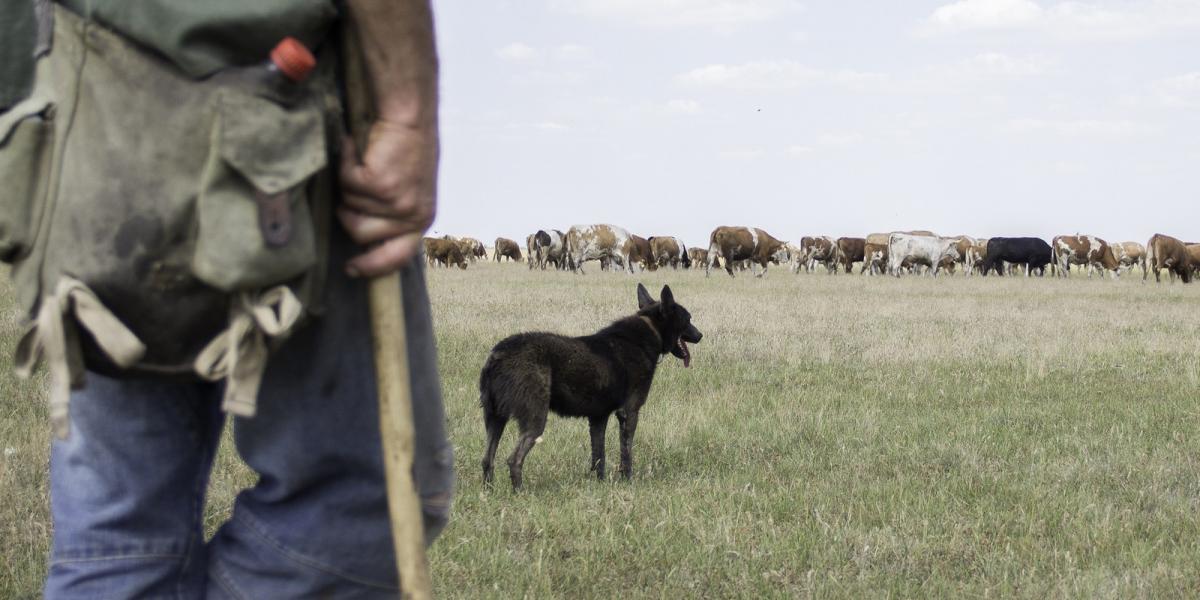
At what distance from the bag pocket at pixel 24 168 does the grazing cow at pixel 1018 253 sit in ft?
207

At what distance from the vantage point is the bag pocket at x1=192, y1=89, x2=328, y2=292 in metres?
1.72

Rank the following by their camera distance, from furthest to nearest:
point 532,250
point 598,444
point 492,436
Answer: point 532,250, point 598,444, point 492,436

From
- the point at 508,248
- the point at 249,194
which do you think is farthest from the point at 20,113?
the point at 508,248

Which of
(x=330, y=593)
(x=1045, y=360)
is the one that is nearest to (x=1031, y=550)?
(x=330, y=593)

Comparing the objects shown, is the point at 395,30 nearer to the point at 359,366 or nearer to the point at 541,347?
the point at 359,366

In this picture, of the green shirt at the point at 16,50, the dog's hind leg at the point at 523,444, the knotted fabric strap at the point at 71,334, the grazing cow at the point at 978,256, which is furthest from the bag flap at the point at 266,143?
the grazing cow at the point at 978,256

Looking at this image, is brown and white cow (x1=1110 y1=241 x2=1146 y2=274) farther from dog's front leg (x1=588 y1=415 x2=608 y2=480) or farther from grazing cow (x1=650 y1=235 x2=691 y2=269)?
dog's front leg (x1=588 y1=415 x2=608 y2=480)

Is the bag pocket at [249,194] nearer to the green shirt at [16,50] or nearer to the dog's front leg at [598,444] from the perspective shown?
the green shirt at [16,50]

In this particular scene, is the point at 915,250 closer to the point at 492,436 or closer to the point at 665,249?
the point at 665,249

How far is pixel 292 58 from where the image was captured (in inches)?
69.1

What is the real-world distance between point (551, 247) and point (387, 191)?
49.3m

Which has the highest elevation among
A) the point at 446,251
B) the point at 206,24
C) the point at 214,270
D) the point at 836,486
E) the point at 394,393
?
the point at 206,24

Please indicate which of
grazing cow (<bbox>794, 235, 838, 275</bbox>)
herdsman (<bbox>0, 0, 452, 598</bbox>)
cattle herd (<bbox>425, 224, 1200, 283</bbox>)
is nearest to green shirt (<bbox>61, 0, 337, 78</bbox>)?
herdsman (<bbox>0, 0, 452, 598</bbox>)

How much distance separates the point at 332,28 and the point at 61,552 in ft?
3.14
